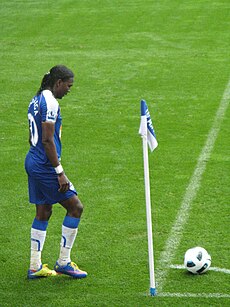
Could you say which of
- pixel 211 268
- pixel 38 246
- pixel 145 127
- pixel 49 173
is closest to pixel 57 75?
pixel 49 173

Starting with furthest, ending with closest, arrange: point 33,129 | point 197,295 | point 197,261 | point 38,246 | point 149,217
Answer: point 38,246 < point 197,261 < point 33,129 < point 197,295 < point 149,217

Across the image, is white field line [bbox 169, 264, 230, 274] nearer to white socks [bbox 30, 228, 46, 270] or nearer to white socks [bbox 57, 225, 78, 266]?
→ white socks [bbox 57, 225, 78, 266]

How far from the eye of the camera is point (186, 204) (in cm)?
1091

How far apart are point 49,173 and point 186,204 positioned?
2931 millimetres

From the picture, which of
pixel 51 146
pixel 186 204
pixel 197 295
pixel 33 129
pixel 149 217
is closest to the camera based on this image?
pixel 149 217

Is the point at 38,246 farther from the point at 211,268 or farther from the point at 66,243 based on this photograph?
the point at 211,268

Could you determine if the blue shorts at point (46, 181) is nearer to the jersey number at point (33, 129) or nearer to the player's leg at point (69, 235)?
the player's leg at point (69, 235)

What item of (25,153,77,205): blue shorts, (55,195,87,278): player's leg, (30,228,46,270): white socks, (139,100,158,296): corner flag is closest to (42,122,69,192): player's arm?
(25,153,77,205): blue shorts

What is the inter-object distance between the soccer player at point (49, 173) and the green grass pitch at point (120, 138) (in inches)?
8.4

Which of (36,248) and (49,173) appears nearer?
(49,173)

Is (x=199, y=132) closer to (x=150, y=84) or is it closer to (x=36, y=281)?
(x=150, y=84)

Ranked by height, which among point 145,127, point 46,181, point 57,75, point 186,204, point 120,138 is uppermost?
point 57,75

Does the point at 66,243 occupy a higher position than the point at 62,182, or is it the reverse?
the point at 62,182

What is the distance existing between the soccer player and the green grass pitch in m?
0.21
